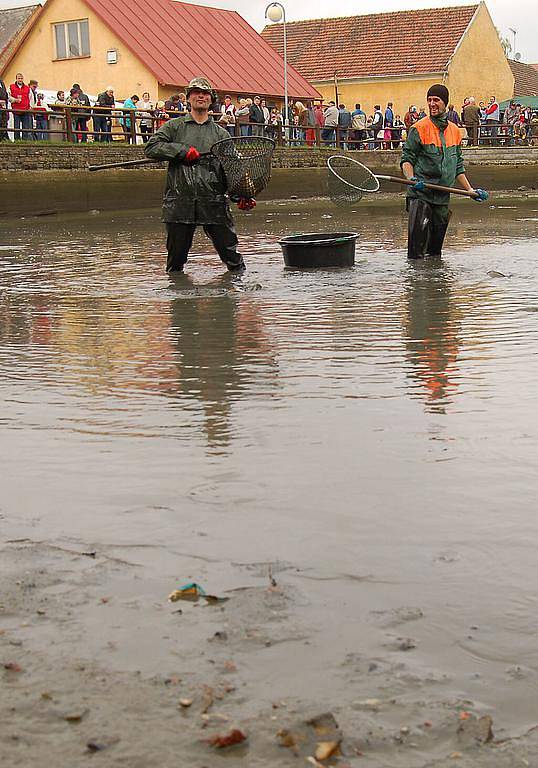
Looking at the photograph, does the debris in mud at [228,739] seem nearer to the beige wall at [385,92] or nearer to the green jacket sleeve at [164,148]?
the green jacket sleeve at [164,148]

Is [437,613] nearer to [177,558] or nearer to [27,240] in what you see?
[177,558]

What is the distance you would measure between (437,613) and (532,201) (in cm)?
2692

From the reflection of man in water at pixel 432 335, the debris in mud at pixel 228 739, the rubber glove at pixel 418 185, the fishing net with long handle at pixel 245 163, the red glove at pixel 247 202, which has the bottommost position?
the debris in mud at pixel 228 739

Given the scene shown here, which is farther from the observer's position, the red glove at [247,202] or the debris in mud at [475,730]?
the red glove at [247,202]

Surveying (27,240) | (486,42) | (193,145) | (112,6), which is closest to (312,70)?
(486,42)

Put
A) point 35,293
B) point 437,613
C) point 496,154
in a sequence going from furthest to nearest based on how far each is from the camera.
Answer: point 496,154 → point 35,293 → point 437,613

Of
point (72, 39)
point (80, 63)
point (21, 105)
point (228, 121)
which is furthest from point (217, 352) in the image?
point (72, 39)

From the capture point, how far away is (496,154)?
119ft

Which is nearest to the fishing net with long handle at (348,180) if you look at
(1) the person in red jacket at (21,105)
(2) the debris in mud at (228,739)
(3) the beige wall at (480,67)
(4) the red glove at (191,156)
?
(4) the red glove at (191,156)

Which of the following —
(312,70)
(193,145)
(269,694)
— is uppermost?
(312,70)

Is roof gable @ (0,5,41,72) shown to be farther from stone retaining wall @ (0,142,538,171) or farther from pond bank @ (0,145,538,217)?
pond bank @ (0,145,538,217)

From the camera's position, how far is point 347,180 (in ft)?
39.7

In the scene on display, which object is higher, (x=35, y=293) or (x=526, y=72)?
(x=526, y=72)

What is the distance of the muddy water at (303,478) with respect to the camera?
2.77 meters
